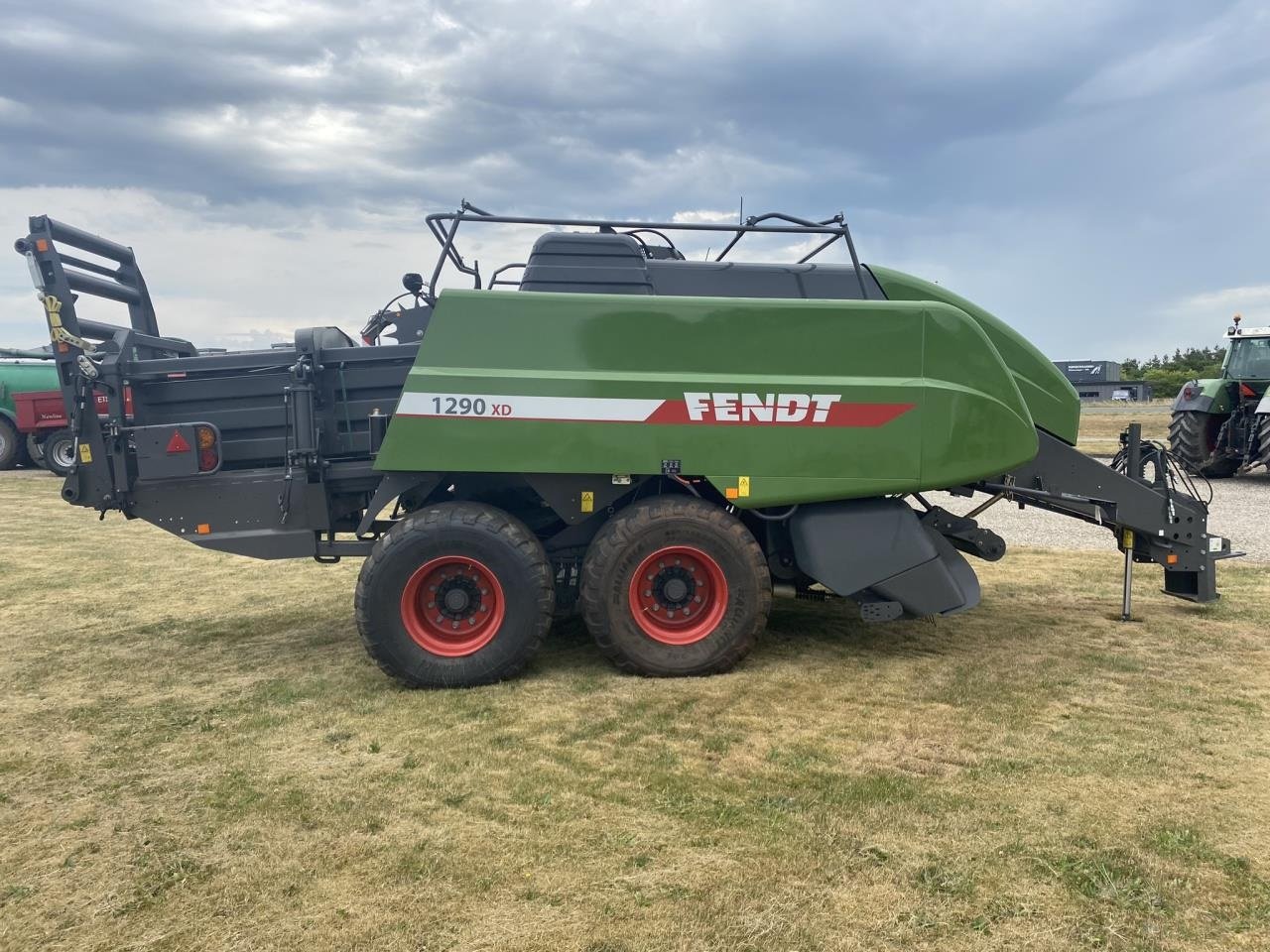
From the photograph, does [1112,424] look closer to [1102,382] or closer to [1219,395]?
[1219,395]

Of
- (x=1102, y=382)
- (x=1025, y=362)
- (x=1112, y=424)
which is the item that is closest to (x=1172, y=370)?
(x=1102, y=382)

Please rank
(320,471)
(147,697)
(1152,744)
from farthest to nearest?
(320,471) < (147,697) < (1152,744)

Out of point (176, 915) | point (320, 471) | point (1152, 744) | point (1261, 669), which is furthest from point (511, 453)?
point (1261, 669)

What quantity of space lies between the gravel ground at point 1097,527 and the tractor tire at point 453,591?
4229 millimetres

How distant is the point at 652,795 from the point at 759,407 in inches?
84.4

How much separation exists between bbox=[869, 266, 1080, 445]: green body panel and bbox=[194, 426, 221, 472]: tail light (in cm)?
390

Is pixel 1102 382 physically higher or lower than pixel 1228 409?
higher

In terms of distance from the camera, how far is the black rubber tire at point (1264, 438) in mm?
12906

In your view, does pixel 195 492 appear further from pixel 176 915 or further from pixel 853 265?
pixel 853 265

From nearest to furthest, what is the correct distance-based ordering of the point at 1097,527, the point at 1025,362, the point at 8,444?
the point at 1025,362 < the point at 1097,527 < the point at 8,444

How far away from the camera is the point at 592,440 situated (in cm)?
464

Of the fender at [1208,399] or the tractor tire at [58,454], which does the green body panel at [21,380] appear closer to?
the tractor tire at [58,454]

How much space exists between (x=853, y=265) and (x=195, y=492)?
13.0 ft

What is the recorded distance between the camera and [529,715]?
421cm
